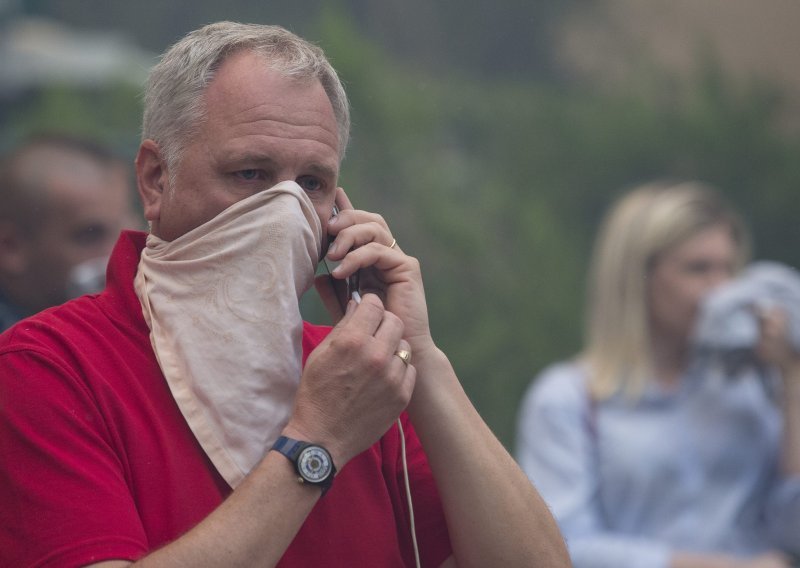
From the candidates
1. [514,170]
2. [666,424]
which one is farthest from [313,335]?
[514,170]

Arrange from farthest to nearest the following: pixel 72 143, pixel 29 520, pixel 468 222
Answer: pixel 468 222 < pixel 72 143 < pixel 29 520

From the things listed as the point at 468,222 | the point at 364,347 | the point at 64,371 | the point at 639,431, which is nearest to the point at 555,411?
the point at 639,431

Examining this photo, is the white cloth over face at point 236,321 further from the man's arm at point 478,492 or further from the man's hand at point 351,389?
the man's arm at point 478,492

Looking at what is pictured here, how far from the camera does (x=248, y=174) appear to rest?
6.40 feet

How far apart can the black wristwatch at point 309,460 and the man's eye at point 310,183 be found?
523 mm

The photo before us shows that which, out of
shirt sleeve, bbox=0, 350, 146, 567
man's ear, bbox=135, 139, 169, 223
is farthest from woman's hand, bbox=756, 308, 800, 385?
shirt sleeve, bbox=0, 350, 146, 567

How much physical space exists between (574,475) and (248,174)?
6.60ft

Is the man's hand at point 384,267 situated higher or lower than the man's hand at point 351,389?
higher

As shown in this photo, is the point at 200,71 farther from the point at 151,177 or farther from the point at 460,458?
the point at 460,458

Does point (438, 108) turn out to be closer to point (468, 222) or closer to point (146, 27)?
point (468, 222)

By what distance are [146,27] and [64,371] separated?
123 inches

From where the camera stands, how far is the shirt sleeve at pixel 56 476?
1.58 metres

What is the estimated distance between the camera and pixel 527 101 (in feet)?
16.8

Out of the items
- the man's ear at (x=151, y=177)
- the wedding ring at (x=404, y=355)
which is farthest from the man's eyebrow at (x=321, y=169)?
the wedding ring at (x=404, y=355)
